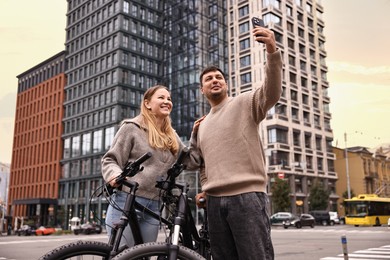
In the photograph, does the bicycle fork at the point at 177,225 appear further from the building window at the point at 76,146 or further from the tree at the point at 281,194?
the building window at the point at 76,146

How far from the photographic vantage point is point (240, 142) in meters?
3.21

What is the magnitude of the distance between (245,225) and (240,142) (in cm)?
65

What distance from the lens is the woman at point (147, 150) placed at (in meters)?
3.61

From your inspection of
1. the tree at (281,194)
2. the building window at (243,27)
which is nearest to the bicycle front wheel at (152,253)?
the tree at (281,194)

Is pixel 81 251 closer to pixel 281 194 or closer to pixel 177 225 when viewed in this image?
pixel 177 225

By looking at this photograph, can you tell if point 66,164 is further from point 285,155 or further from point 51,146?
point 285,155

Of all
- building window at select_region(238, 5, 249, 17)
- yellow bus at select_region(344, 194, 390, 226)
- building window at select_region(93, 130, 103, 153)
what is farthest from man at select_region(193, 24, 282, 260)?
building window at select_region(93, 130, 103, 153)

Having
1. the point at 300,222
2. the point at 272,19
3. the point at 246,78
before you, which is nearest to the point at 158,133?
the point at 300,222

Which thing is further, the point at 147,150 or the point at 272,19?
the point at 272,19

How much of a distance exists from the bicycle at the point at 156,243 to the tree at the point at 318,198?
170 feet

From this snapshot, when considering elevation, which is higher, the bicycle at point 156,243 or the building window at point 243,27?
the building window at point 243,27

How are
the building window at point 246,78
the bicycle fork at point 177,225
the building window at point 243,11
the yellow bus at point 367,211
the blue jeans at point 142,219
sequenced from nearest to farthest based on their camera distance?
the bicycle fork at point 177,225, the blue jeans at point 142,219, the yellow bus at point 367,211, the building window at point 246,78, the building window at point 243,11

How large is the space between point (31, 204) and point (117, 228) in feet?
239

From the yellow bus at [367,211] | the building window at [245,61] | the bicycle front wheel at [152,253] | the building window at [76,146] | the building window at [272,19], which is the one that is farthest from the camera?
the building window at [76,146]
